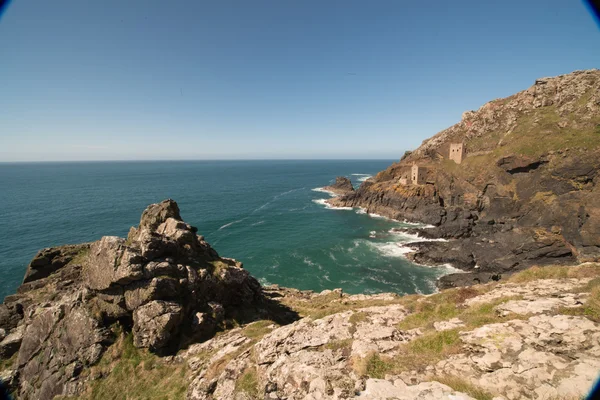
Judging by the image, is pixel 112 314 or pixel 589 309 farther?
pixel 112 314

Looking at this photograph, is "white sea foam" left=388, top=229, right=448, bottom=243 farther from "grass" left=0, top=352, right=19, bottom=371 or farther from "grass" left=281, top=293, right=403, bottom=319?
"grass" left=0, top=352, right=19, bottom=371

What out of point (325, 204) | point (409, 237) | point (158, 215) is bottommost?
point (409, 237)

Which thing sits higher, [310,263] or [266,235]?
[266,235]

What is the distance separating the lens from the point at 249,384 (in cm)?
1070

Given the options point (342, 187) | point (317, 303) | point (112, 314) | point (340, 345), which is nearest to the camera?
point (340, 345)

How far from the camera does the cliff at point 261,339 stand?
8.53 meters

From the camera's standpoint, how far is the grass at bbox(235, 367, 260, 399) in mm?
10262

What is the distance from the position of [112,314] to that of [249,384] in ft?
38.7

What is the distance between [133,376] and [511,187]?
8296 cm

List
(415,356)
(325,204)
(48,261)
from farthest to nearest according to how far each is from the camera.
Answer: (325,204), (48,261), (415,356)

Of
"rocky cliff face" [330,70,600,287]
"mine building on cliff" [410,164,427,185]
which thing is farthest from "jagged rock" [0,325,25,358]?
"mine building on cliff" [410,164,427,185]

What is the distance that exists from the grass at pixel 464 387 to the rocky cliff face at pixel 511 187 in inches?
Result: 1318

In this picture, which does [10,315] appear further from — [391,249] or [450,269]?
[450,269]

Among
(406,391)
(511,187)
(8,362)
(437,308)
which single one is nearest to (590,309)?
(437,308)
